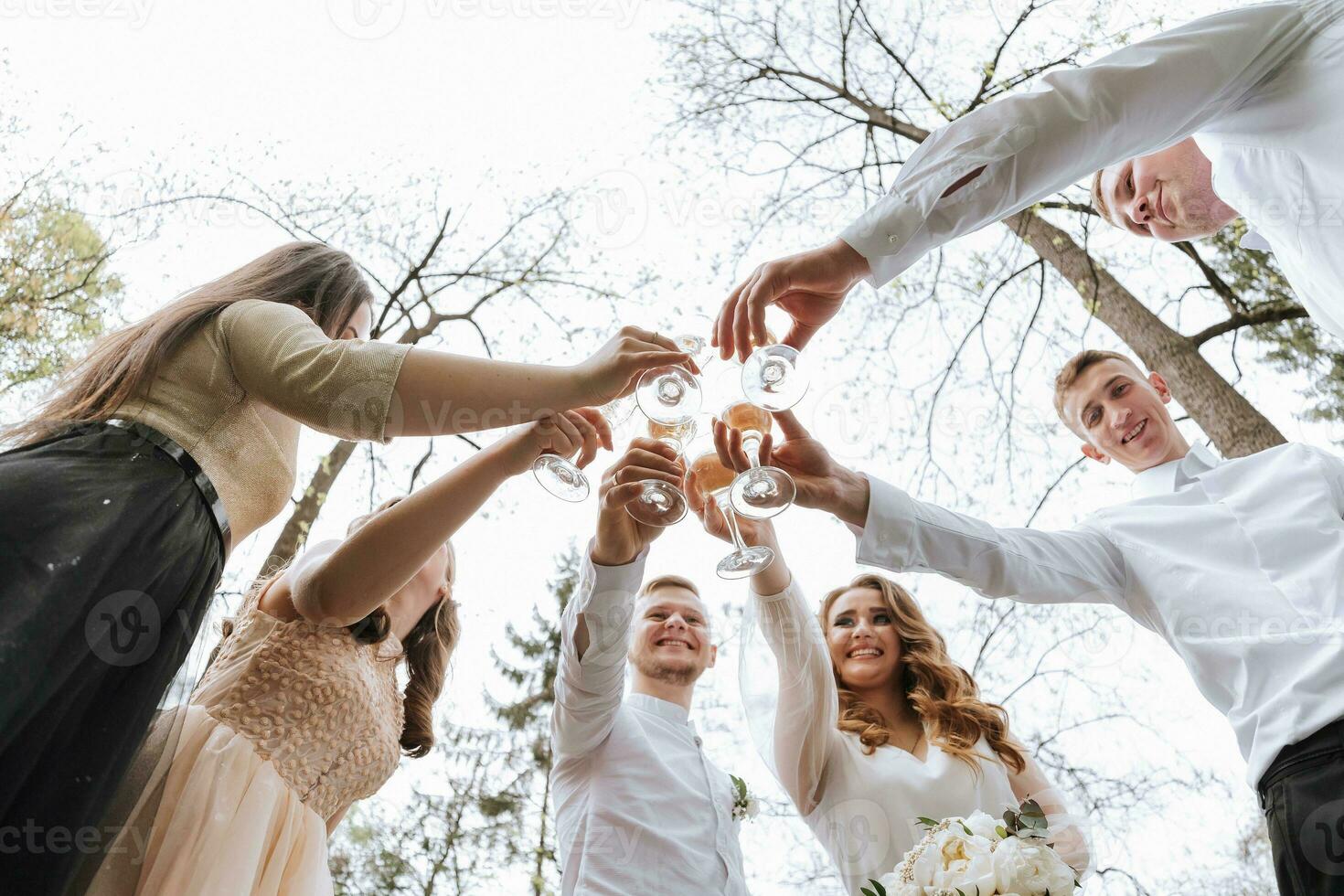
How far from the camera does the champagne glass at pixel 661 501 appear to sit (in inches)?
77.7

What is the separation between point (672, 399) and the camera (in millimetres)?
1899

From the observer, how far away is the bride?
8.60ft

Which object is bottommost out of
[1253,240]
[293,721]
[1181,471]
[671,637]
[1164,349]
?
[293,721]

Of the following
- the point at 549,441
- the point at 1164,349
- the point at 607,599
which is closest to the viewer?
the point at 549,441

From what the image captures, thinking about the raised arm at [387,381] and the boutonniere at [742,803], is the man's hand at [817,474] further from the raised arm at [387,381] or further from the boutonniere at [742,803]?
the boutonniere at [742,803]

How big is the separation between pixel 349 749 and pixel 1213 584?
2.00 metres

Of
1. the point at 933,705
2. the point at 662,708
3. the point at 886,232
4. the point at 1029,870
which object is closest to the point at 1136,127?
the point at 886,232

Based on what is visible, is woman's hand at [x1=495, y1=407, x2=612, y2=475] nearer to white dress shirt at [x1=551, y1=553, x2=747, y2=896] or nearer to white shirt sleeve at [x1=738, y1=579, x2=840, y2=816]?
white dress shirt at [x1=551, y1=553, x2=747, y2=896]

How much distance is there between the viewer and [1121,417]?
9.86 feet

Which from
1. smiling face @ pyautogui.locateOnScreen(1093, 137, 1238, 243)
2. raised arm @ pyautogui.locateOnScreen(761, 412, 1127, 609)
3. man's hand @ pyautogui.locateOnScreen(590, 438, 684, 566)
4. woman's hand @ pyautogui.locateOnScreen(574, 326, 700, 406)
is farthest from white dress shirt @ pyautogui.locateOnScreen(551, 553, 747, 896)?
smiling face @ pyautogui.locateOnScreen(1093, 137, 1238, 243)

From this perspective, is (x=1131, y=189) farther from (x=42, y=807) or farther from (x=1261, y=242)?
(x=42, y=807)

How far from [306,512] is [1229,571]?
4.43 m

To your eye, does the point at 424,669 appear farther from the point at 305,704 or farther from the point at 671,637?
the point at 671,637

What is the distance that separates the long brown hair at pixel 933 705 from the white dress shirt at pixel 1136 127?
150 centimetres
